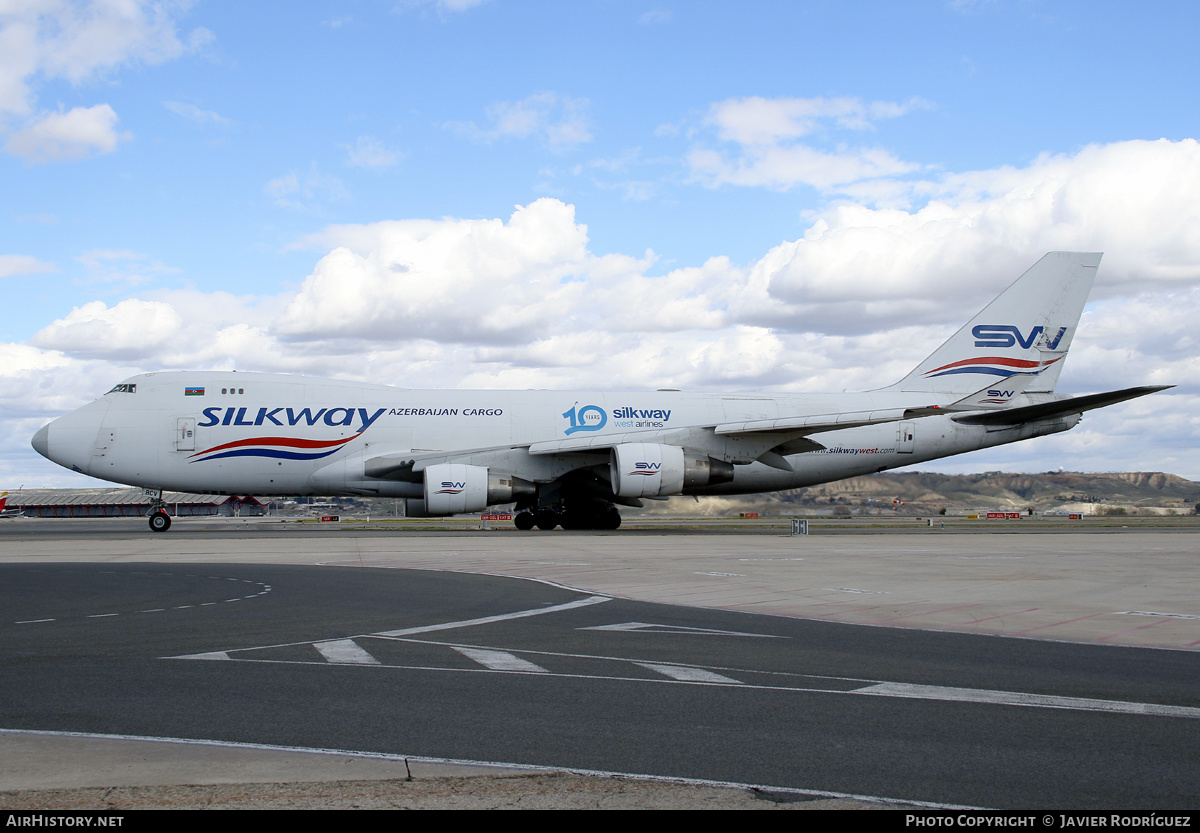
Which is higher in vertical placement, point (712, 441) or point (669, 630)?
point (712, 441)

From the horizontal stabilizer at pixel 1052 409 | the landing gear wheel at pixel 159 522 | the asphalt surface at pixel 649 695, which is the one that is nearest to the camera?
the asphalt surface at pixel 649 695

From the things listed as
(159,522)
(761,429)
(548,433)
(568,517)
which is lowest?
(568,517)

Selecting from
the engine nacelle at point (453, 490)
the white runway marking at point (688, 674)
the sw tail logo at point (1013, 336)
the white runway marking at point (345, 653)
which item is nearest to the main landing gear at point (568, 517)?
the engine nacelle at point (453, 490)

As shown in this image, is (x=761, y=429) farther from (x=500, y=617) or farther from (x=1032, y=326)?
(x=500, y=617)

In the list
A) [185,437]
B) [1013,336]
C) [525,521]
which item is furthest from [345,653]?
[1013,336]

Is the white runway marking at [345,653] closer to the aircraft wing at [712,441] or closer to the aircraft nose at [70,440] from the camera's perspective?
the aircraft wing at [712,441]

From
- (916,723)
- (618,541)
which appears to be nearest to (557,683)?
(916,723)

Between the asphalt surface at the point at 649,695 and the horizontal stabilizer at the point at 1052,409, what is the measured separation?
881 inches

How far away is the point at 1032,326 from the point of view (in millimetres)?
36844

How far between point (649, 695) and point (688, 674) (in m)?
0.98

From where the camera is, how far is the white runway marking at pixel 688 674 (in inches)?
304

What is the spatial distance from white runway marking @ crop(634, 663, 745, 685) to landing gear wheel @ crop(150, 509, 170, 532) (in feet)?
96.0

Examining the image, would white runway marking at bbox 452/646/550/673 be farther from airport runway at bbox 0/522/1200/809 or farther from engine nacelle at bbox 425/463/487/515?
engine nacelle at bbox 425/463/487/515

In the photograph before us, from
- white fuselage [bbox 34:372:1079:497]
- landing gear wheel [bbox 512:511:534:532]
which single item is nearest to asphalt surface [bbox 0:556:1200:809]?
white fuselage [bbox 34:372:1079:497]
